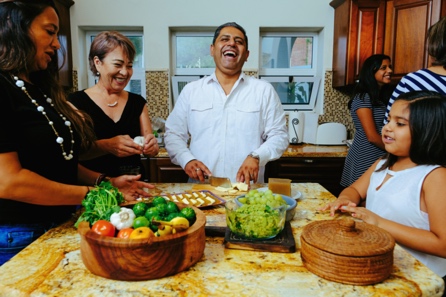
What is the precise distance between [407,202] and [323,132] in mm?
2415

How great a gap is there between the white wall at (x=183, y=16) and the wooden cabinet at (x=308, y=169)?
44.0 inches

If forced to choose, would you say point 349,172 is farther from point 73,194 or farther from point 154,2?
point 154,2

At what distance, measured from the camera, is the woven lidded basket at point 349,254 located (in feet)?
2.82

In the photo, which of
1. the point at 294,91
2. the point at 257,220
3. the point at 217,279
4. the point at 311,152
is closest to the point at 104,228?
the point at 217,279

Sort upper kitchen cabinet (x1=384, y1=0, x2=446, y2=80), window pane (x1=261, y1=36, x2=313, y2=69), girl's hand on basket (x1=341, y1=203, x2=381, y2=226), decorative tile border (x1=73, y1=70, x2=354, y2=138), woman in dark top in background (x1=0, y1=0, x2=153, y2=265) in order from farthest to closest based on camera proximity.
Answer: window pane (x1=261, y1=36, x2=313, y2=69), decorative tile border (x1=73, y1=70, x2=354, y2=138), upper kitchen cabinet (x1=384, y1=0, x2=446, y2=80), girl's hand on basket (x1=341, y1=203, x2=381, y2=226), woman in dark top in background (x1=0, y1=0, x2=153, y2=265)

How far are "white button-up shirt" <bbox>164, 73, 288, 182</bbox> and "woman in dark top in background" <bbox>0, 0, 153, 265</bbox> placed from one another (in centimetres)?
99

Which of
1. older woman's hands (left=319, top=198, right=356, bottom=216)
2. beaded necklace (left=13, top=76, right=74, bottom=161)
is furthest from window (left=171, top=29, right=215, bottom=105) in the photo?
older woman's hands (left=319, top=198, right=356, bottom=216)

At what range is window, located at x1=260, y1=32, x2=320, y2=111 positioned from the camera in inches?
154

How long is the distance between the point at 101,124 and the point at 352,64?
2507mm

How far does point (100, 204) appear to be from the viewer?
1.06 m

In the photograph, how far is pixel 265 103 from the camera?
2.28 metres

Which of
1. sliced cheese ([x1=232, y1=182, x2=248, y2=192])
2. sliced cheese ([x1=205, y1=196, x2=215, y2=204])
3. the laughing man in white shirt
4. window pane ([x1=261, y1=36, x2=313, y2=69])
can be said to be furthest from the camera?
window pane ([x1=261, y1=36, x2=313, y2=69])

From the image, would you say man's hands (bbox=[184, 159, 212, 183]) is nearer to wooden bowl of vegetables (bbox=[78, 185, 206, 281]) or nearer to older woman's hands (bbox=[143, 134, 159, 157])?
older woman's hands (bbox=[143, 134, 159, 157])

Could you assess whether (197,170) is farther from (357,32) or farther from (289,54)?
(289,54)
